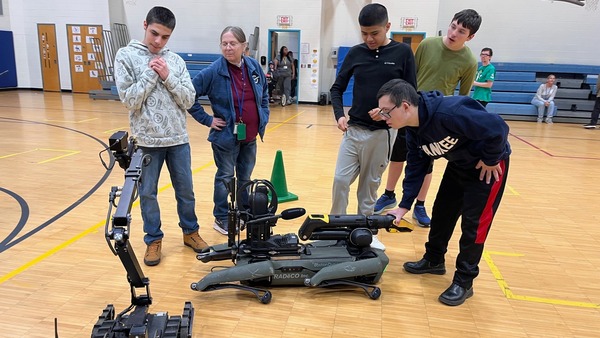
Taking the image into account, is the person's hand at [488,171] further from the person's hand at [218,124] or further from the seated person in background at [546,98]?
the seated person in background at [546,98]

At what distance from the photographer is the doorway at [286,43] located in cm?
1349

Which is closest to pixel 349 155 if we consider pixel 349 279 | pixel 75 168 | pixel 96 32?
pixel 349 279

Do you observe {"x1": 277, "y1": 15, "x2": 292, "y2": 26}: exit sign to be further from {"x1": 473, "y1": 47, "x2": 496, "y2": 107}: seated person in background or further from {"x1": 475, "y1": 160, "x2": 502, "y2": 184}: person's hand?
{"x1": 475, "y1": 160, "x2": 502, "y2": 184}: person's hand

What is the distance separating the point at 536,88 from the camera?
12227 millimetres

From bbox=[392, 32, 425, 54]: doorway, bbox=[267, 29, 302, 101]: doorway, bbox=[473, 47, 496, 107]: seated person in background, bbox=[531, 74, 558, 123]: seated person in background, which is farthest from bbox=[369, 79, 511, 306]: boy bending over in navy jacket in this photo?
bbox=[267, 29, 302, 101]: doorway

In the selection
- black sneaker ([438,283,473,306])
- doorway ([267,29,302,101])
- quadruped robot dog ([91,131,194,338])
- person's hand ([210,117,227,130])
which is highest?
doorway ([267,29,302,101])

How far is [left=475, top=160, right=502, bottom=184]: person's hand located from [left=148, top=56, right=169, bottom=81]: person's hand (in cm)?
198

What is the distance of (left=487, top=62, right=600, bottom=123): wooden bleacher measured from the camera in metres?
11.7

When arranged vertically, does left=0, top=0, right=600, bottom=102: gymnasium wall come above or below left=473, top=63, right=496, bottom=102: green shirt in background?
above

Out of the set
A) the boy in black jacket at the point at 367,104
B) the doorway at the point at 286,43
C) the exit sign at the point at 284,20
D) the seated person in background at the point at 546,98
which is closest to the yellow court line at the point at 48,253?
the boy in black jacket at the point at 367,104

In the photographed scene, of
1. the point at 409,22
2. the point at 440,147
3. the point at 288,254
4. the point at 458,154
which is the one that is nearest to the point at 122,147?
the point at 288,254

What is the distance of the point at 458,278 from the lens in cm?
262

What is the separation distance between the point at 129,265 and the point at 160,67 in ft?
4.51

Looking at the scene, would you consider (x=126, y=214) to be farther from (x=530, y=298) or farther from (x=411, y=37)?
(x=411, y=37)
